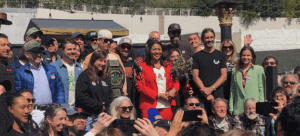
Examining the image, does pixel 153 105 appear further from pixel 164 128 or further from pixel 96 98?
Answer: pixel 164 128

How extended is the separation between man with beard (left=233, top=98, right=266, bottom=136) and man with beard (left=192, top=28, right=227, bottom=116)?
25.8 inches

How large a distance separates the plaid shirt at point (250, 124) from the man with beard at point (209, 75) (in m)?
0.63

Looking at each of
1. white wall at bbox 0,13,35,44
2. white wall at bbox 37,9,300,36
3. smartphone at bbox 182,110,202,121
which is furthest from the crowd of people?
white wall at bbox 37,9,300,36

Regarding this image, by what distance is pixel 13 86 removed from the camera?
507cm

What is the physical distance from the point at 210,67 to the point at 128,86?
1.38m

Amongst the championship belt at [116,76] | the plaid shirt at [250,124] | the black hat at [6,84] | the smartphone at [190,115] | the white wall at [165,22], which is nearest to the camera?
the smartphone at [190,115]

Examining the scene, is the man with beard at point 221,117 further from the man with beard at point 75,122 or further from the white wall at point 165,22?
the white wall at point 165,22

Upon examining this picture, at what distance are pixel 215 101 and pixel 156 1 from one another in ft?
189

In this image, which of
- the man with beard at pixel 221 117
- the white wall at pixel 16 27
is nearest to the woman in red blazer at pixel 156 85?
the man with beard at pixel 221 117

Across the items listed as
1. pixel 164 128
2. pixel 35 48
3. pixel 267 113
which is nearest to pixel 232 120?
pixel 267 113

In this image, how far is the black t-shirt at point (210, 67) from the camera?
20.8ft

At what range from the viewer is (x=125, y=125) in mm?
3660

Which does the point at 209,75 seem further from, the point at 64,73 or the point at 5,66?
the point at 5,66

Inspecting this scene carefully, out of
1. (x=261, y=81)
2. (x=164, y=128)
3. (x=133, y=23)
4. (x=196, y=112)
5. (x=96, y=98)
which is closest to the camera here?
(x=196, y=112)
